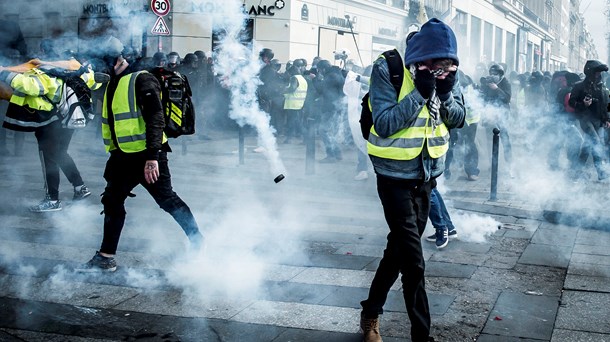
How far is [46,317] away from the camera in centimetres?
444

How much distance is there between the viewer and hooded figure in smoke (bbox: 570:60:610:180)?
10.4 metres

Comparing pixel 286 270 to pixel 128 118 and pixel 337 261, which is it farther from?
pixel 128 118

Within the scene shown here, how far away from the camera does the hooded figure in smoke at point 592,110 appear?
10406 millimetres

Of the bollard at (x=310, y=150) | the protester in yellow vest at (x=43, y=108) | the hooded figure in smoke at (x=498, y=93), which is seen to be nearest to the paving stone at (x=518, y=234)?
the bollard at (x=310, y=150)

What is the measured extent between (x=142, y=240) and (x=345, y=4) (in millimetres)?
18289

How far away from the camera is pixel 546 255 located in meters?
6.21

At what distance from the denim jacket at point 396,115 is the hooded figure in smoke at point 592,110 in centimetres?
718

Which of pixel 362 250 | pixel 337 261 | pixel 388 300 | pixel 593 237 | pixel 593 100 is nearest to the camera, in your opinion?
pixel 388 300

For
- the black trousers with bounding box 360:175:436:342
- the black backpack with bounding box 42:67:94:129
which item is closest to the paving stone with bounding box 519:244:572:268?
the black trousers with bounding box 360:175:436:342

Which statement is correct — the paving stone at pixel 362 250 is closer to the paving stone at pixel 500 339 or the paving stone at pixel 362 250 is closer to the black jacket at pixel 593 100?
the paving stone at pixel 500 339

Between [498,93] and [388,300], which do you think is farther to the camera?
[498,93]

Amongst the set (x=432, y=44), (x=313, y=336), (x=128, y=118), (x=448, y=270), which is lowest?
(x=313, y=336)

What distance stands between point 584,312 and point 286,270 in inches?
83.1

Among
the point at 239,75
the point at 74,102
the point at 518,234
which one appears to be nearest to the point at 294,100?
the point at 239,75
